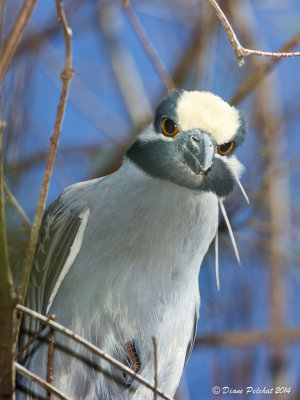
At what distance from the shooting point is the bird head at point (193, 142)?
2.12 m

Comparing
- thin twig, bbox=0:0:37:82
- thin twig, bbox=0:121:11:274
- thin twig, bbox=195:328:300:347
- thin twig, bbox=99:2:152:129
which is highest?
thin twig, bbox=0:0:37:82

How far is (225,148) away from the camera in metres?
2.24

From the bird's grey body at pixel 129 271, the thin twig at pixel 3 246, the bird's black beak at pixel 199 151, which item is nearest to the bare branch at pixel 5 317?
the thin twig at pixel 3 246

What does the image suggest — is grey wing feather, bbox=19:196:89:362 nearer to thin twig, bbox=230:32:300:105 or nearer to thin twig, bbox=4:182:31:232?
thin twig, bbox=4:182:31:232

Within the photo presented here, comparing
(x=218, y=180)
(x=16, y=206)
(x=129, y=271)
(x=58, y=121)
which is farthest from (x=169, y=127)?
(x=58, y=121)

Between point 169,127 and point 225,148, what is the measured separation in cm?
20

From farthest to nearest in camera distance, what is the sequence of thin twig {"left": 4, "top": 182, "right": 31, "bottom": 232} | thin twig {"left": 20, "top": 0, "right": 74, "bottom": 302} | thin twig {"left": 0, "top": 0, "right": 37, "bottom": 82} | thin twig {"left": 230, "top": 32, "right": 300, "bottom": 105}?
thin twig {"left": 230, "top": 32, "right": 300, "bottom": 105} → thin twig {"left": 4, "top": 182, "right": 31, "bottom": 232} → thin twig {"left": 20, "top": 0, "right": 74, "bottom": 302} → thin twig {"left": 0, "top": 0, "right": 37, "bottom": 82}

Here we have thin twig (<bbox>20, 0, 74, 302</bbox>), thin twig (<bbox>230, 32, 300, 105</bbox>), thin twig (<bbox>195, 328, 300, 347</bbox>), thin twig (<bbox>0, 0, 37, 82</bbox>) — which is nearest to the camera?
thin twig (<bbox>0, 0, 37, 82</bbox>)

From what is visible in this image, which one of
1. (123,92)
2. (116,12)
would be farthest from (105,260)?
(116,12)

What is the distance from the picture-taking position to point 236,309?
357 centimetres

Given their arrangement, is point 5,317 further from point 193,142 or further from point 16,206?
point 193,142

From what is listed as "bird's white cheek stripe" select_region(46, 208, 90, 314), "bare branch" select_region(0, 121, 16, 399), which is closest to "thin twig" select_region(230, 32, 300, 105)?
"bird's white cheek stripe" select_region(46, 208, 90, 314)

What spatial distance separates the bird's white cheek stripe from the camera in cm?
212

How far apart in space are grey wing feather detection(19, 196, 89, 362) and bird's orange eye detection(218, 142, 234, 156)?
0.49m
